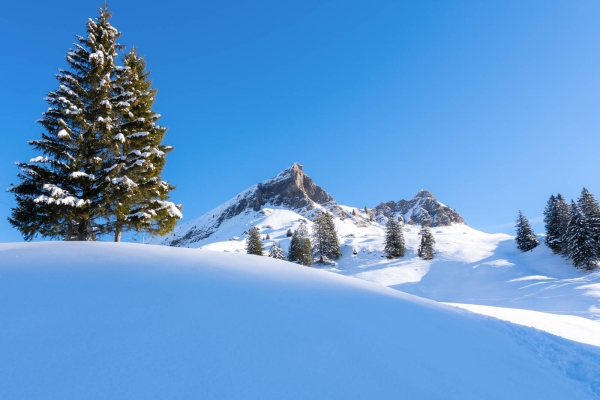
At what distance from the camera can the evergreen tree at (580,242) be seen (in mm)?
27062

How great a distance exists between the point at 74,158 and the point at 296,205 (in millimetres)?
125973

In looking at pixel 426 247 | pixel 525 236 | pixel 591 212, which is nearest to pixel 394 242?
pixel 426 247

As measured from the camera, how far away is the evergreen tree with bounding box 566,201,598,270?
2706cm

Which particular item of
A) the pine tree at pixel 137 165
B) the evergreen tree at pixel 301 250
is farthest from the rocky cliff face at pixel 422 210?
the pine tree at pixel 137 165

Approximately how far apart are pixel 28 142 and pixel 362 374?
1289 centimetres

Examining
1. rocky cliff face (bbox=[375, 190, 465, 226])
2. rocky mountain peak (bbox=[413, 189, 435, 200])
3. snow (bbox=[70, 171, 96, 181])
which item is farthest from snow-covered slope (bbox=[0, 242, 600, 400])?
rocky mountain peak (bbox=[413, 189, 435, 200])

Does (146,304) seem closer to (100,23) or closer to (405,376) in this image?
(405,376)

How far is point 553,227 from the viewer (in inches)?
1416

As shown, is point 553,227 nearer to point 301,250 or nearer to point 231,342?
point 301,250

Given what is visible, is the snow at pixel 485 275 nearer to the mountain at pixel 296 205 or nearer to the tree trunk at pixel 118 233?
the tree trunk at pixel 118 233

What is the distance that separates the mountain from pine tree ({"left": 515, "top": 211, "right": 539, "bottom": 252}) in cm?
8165

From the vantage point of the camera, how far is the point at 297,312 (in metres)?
3.78

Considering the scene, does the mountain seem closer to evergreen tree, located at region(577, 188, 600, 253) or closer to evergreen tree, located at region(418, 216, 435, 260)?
evergreen tree, located at region(418, 216, 435, 260)

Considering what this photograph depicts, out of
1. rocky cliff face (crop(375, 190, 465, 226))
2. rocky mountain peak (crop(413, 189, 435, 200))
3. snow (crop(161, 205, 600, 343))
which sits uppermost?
rocky mountain peak (crop(413, 189, 435, 200))
